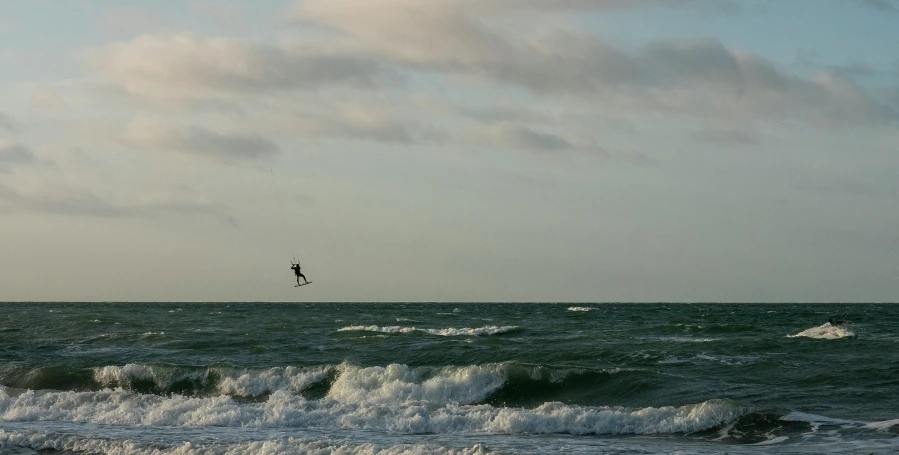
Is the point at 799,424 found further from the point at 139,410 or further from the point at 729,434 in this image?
the point at 139,410

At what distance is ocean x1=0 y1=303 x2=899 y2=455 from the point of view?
62.2 ft

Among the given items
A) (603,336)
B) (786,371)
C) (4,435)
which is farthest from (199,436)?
(603,336)

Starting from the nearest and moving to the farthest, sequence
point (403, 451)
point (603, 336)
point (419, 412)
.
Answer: point (403, 451) < point (419, 412) < point (603, 336)

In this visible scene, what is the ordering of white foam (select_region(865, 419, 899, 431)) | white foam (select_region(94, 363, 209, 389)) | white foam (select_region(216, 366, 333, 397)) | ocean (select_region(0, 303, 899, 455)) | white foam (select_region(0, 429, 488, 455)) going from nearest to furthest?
white foam (select_region(0, 429, 488, 455)) → ocean (select_region(0, 303, 899, 455)) → white foam (select_region(865, 419, 899, 431)) → white foam (select_region(216, 366, 333, 397)) → white foam (select_region(94, 363, 209, 389))

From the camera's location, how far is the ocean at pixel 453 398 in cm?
1897

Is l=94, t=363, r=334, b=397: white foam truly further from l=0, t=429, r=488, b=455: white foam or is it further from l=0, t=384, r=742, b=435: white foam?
l=0, t=429, r=488, b=455: white foam

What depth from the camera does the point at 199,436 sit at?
19.7 m

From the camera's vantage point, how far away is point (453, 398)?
85.3 feet

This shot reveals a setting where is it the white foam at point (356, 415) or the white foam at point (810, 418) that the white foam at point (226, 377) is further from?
the white foam at point (810, 418)

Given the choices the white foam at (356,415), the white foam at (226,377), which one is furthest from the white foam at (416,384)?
the white foam at (356,415)

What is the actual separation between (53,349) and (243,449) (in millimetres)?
24612

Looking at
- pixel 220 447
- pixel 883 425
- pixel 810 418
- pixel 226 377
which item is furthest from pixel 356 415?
pixel 883 425

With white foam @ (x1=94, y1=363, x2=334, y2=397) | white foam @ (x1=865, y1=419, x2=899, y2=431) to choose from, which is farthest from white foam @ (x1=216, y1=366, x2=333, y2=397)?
white foam @ (x1=865, y1=419, x2=899, y2=431)

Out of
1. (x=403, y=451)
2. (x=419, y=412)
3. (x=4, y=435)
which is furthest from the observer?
(x=419, y=412)
